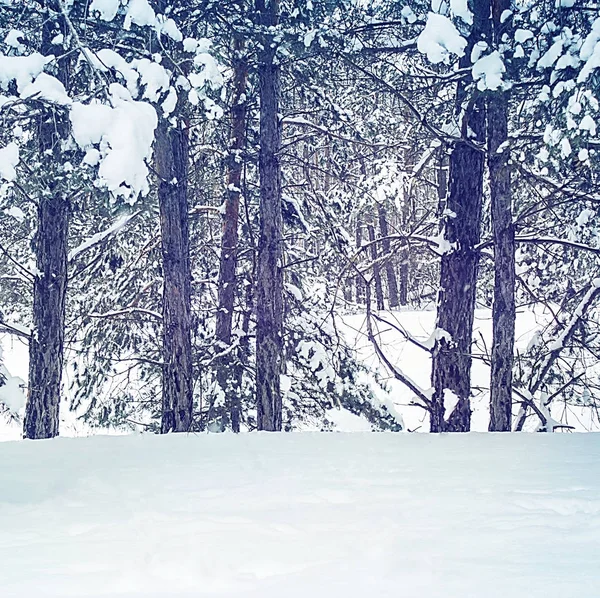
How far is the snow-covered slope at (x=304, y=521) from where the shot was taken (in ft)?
9.46

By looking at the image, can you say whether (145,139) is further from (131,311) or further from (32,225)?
(32,225)

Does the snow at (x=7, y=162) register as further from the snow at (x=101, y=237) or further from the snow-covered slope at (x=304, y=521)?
the snow at (x=101, y=237)

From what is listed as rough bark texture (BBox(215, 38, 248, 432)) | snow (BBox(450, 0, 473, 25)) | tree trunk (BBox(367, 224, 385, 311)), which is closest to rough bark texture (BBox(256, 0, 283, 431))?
rough bark texture (BBox(215, 38, 248, 432))

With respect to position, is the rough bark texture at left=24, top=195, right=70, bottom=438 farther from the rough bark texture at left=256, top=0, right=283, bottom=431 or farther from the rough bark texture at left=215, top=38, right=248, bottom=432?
the rough bark texture at left=256, top=0, right=283, bottom=431

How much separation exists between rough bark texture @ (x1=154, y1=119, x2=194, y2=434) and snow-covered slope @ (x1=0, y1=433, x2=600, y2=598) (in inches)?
112

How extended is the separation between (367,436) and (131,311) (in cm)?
437

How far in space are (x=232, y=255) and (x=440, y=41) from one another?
210 inches

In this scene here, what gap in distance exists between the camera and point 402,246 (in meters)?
9.32

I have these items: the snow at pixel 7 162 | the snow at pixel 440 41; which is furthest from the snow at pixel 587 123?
the snow at pixel 7 162

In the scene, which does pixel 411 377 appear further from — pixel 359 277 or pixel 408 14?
pixel 408 14

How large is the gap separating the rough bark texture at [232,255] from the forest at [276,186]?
42 mm

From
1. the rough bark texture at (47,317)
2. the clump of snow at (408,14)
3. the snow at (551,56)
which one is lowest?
the rough bark texture at (47,317)

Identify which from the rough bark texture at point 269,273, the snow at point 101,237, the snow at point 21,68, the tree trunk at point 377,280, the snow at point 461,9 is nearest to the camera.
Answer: the snow at point 21,68

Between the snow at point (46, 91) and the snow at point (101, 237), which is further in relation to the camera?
the snow at point (101, 237)
